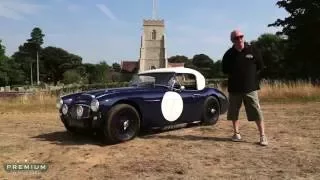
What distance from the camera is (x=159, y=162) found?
6754 mm

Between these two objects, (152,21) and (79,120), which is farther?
(152,21)

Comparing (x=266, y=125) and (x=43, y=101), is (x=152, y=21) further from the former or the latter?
(x=266, y=125)

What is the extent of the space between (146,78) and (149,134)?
1280 millimetres

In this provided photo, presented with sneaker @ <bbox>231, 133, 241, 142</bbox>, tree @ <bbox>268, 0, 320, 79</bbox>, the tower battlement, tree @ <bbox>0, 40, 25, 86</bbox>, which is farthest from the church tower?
sneaker @ <bbox>231, 133, 241, 142</bbox>

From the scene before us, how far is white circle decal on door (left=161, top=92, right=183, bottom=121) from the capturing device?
9047 millimetres

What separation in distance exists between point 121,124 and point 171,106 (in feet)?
4.25

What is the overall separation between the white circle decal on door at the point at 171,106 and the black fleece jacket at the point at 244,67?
1385mm

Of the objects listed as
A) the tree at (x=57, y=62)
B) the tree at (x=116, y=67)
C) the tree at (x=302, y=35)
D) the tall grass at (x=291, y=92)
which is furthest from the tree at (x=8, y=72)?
the tall grass at (x=291, y=92)

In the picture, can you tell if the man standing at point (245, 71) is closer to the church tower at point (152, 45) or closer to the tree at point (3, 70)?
the tree at point (3, 70)

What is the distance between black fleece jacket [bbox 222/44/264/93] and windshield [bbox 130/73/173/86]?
1.64 meters

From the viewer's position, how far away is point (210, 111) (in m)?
10.3

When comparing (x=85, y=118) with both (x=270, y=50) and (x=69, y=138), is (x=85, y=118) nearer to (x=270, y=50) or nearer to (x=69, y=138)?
(x=69, y=138)

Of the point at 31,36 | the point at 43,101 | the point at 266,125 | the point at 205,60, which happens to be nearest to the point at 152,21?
the point at 205,60

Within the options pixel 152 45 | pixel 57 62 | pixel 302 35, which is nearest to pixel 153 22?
pixel 152 45
